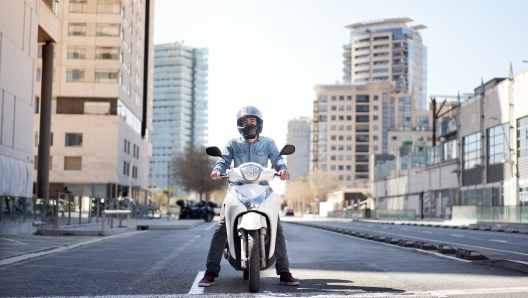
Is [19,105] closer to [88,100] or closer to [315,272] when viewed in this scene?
[315,272]

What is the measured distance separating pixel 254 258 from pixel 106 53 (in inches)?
2564

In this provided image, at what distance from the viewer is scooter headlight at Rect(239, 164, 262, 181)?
6.88m

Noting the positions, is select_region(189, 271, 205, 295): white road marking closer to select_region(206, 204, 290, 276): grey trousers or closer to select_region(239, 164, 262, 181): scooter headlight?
select_region(206, 204, 290, 276): grey trousers

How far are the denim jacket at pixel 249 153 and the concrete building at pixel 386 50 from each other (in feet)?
605

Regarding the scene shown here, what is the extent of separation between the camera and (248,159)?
7633 millimetres

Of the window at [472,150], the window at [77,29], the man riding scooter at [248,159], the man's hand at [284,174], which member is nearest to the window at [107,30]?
the window at [77,29]

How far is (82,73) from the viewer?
224 ft

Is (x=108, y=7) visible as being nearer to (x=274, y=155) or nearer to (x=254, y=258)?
(x=274, y=155)

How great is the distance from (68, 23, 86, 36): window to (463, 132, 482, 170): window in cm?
3711

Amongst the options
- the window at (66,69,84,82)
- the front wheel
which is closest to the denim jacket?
the front wheel

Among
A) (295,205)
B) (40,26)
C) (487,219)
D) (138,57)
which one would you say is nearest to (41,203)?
(40,26)

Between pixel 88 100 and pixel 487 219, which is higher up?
pixel 88 100

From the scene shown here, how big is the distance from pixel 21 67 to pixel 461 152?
45.8m

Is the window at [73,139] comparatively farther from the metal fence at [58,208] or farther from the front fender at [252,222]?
the front fender at [252,222]
